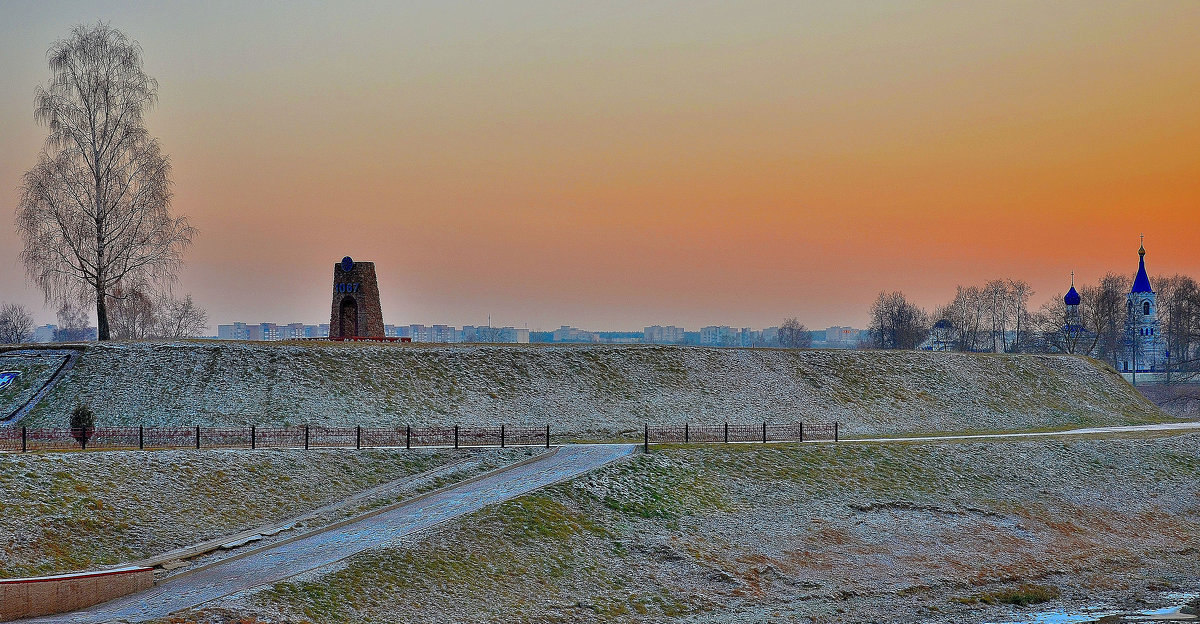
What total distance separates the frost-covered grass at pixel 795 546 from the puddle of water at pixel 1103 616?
75cm

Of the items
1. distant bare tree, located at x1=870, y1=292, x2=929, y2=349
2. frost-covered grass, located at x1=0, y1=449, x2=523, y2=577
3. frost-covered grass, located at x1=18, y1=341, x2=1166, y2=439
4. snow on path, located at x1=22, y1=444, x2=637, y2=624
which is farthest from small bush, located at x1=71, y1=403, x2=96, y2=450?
distant bare tree, located at x1=870, y1=292, x2=929, y2=349

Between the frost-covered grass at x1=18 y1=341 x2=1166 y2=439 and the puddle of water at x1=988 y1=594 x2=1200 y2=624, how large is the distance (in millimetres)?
21683

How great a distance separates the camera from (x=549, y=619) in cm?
2292

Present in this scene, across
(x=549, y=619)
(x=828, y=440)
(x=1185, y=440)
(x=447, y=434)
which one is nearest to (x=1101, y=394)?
(x=1185, y=440)

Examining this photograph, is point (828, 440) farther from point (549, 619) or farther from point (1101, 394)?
point (1101, 394)

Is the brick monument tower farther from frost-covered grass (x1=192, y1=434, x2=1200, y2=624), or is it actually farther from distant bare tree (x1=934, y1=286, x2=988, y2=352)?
distant bare tree (x1=934, y1=286, x2=988, y2=352)

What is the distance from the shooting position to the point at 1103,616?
25.0 metres

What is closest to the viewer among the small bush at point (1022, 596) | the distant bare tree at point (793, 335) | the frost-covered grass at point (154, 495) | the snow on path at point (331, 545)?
the snow on path at point (331, 545)

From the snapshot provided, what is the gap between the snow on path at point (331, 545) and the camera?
20.8 metres

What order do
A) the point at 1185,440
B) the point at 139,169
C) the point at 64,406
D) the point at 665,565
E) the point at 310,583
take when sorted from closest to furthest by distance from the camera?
the point at 310,583 → the point at 665,565 → the point at 64,406 → the point at 1185,440 → the point at 139,169

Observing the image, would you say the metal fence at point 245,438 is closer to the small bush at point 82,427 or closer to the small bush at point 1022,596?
the small bush at point 82,427

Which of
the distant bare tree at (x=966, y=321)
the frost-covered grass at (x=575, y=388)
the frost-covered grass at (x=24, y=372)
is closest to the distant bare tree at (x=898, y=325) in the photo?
the distant bare tree at (x=966, y=321)

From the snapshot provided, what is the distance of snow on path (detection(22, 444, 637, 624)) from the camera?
20750mm

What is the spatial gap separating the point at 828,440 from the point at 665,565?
56.0 ft
